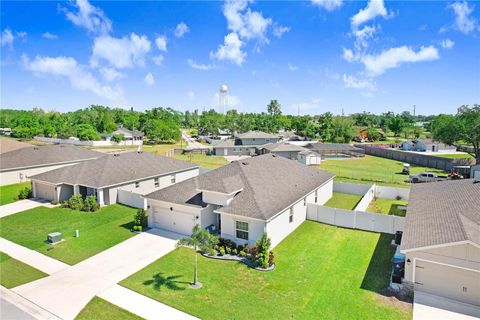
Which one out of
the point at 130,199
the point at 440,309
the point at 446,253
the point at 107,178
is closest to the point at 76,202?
the point at 107,178

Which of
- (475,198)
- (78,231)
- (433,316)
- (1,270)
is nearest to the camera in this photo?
(433,316)

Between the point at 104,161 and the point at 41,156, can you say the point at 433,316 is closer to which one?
the point at 104,161

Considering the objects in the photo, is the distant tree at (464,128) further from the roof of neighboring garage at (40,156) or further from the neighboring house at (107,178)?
the roof of neighboring garage at (40,156)

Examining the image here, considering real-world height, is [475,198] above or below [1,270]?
above

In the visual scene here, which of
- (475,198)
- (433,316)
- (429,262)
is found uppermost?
(475,198)

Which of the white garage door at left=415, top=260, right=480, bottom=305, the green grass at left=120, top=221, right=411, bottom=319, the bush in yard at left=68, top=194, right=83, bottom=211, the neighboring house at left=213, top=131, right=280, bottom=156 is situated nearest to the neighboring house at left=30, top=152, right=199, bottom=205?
the bush in yard at left=68, top=194, right=83, bottom=211

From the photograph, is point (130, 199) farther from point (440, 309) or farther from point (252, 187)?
point (440, 309)

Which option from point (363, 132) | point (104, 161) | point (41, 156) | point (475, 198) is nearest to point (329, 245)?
point (475, 198)

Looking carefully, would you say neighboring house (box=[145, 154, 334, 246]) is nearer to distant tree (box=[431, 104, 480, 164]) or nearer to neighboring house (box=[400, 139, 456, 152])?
distant tree (box=[431, 104, 480, 164])
